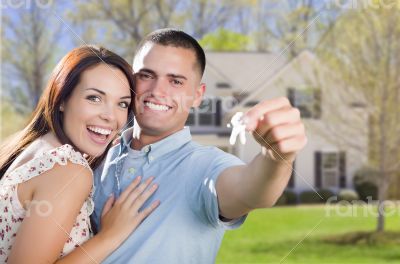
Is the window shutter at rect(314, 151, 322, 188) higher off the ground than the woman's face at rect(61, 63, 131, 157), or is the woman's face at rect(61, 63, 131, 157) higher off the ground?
the woman's face at rect(61, 63, 131, 157)

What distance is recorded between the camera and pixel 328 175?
19641mm

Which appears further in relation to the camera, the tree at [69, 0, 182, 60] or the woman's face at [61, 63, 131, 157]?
the tree at [69, 0, 182, 60]

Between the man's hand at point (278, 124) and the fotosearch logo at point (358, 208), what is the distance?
53.5 feet

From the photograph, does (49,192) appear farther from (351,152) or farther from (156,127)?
(351,152)

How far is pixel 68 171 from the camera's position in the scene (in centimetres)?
189

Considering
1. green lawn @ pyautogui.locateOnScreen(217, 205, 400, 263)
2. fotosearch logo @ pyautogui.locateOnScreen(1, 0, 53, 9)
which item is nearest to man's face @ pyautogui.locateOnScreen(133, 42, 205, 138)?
green lawn @ pyautogui.locateOnScreen(217, 205, 400, 263)

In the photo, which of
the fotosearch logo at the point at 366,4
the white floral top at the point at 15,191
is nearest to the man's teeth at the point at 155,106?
the white floral top at the point at 15,191

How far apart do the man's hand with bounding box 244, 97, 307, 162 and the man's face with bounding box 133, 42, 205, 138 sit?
828mm

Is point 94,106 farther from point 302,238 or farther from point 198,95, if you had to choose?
point 302,238

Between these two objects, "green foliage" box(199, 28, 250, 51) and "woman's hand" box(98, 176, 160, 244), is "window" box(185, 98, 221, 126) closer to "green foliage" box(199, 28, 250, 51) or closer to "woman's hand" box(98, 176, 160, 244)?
"green foliage" box(199, 28, 250, 51)

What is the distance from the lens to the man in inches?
59.0

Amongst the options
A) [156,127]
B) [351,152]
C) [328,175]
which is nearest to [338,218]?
[328,175]

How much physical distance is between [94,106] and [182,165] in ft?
1.02

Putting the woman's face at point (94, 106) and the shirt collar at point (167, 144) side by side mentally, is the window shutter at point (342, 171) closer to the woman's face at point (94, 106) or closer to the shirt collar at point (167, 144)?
the shirt collar at point (167, 144)
